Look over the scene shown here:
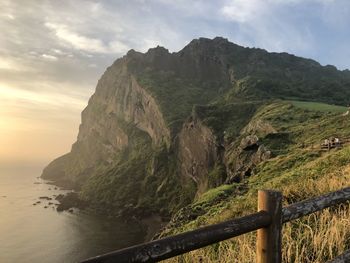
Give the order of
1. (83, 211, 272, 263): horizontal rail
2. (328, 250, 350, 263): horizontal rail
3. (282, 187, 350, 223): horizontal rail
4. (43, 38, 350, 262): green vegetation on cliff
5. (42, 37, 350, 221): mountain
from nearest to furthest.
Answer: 1. (83, 211, 272, 263): horizontal rail
2. (282, 187, 350, 223): horizontal rail
3. (328, 250, 350, 263): horizontal rail
4. (43, 38, 350, 262): green vegetation on cliff
5. (42, 37, 350, 221): mountain

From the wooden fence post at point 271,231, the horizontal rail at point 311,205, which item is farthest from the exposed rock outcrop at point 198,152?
the wooden fence post at point 271,231


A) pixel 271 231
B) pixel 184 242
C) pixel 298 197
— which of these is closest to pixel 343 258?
pixel 271 231

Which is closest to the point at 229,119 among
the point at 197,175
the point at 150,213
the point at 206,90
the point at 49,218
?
the point at 197,175

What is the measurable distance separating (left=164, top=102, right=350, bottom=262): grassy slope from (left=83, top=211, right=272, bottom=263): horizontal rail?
9.43 feet

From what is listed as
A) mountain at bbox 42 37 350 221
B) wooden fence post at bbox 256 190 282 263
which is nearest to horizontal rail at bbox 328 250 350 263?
wooden fence post at bbox 256 190 282 263

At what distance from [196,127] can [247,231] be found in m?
96.8

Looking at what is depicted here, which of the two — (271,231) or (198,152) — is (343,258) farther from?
(198,152)

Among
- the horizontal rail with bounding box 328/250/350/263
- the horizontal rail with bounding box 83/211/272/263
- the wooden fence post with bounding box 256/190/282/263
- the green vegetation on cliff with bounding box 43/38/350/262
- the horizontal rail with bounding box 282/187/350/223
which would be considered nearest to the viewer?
the horizontal rail with bounding box 83/211/272/263

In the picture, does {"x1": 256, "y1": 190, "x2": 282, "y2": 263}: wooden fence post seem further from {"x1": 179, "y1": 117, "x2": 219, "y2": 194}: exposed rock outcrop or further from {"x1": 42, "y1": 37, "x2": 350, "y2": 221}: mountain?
{"x1": 179, "y1": 117, "x2": 219, "y2": 194}: exposed rock outcrop

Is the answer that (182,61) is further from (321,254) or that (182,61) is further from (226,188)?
(321,254)

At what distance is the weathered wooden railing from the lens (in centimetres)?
356

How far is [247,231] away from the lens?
→ 14.5 feet

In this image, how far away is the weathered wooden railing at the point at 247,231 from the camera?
356 cm

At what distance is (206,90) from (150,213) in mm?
83062
